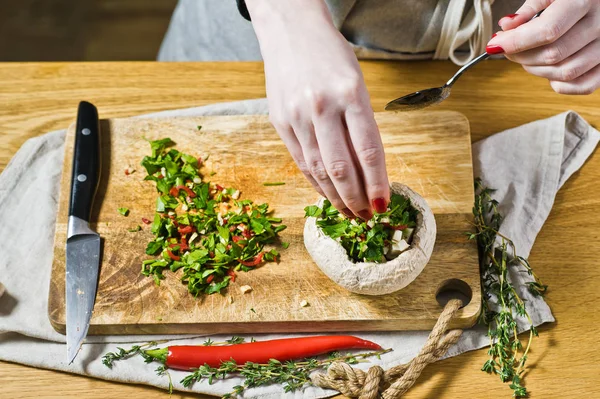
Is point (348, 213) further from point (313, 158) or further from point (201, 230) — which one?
point (201, 230)

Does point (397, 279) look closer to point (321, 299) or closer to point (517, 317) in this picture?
point (321, 299)

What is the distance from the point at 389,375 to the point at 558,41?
2.68ft

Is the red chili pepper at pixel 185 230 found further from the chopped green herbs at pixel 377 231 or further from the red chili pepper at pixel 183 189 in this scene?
the chopped green herbs at pixel 377 231

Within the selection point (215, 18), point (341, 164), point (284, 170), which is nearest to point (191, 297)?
point (284, 170)

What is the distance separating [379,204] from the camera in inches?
55.6

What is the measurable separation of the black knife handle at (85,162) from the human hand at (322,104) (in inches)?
23.7

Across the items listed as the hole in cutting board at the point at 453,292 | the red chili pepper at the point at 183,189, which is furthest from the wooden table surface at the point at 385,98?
the red chili pepper at the point at 183,189

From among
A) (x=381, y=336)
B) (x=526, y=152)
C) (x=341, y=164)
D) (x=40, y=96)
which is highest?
(x=341, y=164)

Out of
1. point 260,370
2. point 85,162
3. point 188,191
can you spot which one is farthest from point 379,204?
point 85,162

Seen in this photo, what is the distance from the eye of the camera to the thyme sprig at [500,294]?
1.52m

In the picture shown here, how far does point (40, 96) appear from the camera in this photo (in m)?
1.96

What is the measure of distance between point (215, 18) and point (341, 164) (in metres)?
1.00

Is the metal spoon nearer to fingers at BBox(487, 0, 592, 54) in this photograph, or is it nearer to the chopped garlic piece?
fingers at BBox(487, 0, 592, 54)

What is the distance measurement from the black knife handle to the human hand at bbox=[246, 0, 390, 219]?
23.7 inches
